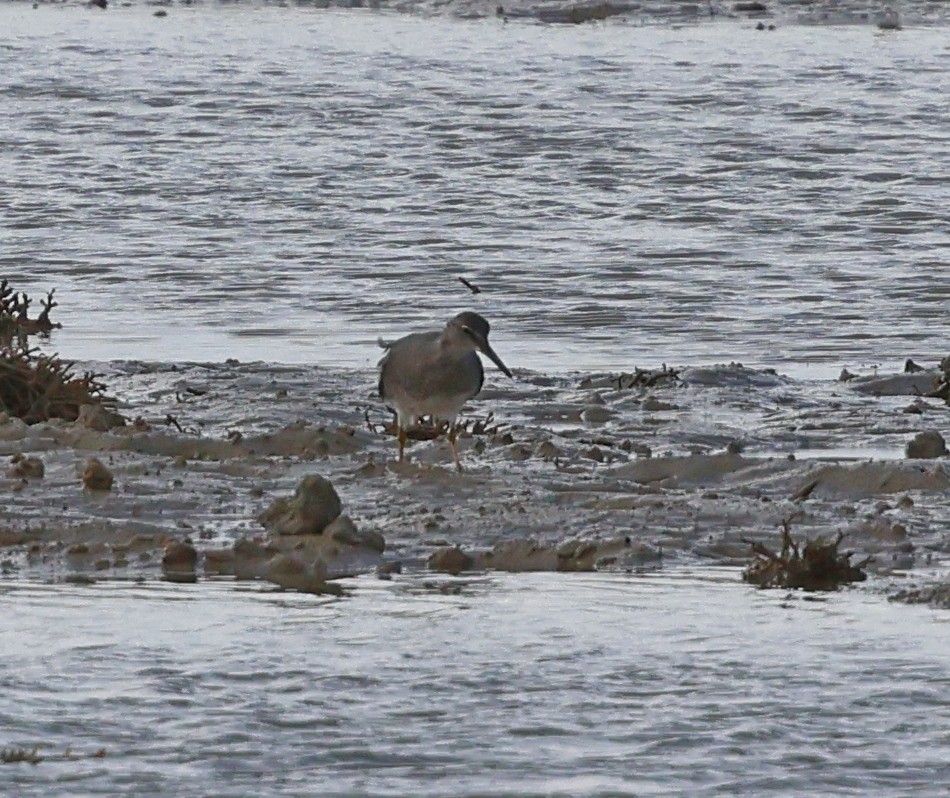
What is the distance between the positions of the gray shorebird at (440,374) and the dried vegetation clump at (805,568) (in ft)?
7.37

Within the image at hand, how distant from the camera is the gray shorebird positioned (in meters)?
9.56

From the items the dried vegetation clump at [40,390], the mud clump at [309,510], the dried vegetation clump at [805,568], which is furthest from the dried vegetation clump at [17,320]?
the dried vegetation clump at [805,568]

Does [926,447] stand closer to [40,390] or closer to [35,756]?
[40,390]

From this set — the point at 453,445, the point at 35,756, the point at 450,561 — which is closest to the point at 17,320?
the point at 453,445

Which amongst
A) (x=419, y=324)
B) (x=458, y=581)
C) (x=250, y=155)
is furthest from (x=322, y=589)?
(x=250, y=155)

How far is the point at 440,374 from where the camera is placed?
9.55 meters

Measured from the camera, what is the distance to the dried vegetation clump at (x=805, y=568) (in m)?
7.41

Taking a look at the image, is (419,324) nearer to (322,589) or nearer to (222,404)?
(222,404)

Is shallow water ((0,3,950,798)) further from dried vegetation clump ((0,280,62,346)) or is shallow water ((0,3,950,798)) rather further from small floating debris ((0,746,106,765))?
dried vegetation clump ((0,280,62,346))

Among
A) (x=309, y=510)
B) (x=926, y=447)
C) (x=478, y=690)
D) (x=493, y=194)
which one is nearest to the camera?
(x=478, y=690)

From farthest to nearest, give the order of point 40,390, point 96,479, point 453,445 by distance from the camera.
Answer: point 40,390, point 453,445, point 96,479

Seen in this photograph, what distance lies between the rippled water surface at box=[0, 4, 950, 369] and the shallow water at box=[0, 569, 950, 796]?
18.8ft

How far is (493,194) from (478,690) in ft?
42.2

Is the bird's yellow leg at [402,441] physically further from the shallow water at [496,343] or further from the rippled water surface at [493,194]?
the rippled water surface at [493,194]
